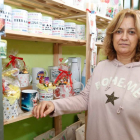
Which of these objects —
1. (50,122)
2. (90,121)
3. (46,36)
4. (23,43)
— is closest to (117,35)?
(46,36)

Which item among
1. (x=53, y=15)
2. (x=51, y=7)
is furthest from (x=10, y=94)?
(x=53, y=15)

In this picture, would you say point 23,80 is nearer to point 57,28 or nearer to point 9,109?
point 9,109

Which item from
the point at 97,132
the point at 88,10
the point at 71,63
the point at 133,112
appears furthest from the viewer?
the point at 71,63

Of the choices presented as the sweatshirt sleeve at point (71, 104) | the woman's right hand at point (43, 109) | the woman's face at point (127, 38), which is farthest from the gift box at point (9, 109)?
the woman's face at point (127, 38)

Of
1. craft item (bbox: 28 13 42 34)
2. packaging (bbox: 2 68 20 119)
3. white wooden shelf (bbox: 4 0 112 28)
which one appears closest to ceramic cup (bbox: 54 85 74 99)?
packaging (bbox: 2 68 20 119)

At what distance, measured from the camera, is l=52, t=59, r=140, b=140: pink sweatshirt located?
917 mm

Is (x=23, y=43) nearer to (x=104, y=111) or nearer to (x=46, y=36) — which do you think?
(x=46, y=36)

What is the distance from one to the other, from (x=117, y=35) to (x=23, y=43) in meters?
0.73

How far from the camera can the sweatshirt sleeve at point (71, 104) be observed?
38.9 inches

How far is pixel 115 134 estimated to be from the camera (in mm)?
947

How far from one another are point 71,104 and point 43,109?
9.1 inches

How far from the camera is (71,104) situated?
1.06 metres

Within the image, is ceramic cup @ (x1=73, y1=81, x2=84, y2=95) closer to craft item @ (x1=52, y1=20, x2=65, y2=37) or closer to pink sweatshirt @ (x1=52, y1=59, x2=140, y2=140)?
pink sweatshirt @ (x1=52, y1=59, x2=140, y2=140)

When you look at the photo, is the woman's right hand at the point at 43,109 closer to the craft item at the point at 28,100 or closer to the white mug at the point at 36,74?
the craft item at the point at 28,100
